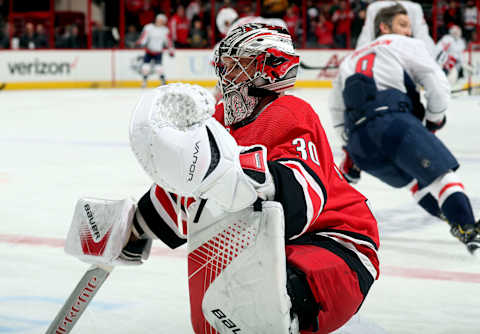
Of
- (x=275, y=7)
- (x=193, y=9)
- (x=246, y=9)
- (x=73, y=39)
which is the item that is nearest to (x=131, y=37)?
(x=73, y=39)

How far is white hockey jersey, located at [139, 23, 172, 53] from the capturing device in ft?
48.2

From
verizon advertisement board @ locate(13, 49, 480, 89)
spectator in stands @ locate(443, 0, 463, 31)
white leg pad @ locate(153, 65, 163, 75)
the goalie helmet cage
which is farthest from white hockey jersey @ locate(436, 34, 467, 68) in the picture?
white leg pad @ locate(153, 65, 163, 75)

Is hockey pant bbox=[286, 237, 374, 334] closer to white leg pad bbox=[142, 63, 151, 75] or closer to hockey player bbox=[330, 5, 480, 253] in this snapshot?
hockey player bbox=[330, 5, 480, 253]

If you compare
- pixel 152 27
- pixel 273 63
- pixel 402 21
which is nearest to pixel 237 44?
pixel 273 63

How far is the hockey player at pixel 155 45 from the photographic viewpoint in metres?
14.6

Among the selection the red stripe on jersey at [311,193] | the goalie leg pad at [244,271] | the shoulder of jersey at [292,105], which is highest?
the shoulder of jersey at [292,105]

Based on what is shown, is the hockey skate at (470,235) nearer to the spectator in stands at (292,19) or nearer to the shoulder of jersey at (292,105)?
the shoulder of jersey at (292,105)

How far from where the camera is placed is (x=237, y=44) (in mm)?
1670

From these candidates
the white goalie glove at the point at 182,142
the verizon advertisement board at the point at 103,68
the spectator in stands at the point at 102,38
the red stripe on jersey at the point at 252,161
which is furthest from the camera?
the spectator in stands at the point at 102,38

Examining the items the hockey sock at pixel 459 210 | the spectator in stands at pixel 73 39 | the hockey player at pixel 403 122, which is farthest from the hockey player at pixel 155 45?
the hockey sock at pixel 459 210

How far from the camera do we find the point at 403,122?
3215mm

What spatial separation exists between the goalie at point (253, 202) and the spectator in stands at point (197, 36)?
1396 centimetres

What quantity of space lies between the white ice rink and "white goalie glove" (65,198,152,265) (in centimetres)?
61

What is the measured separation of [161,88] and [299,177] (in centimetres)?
31
